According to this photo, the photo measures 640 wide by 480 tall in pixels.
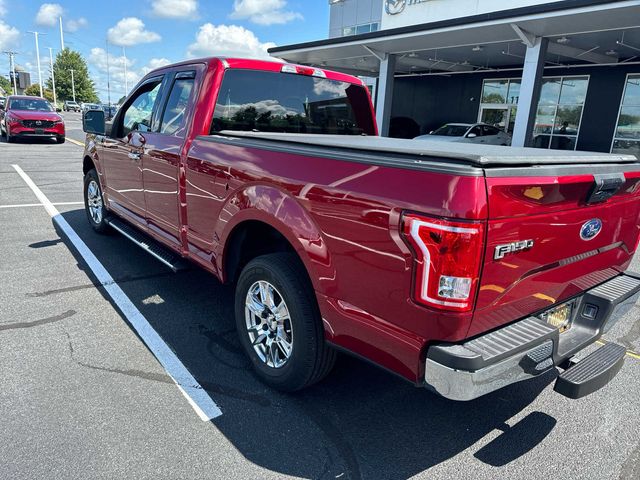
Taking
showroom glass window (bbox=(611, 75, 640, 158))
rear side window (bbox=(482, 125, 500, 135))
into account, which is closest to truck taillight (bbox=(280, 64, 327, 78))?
rear side window (bbox=(482, 125, 500, 135))

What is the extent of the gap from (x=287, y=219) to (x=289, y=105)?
1.84 metres

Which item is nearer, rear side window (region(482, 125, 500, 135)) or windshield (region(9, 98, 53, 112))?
rear side window (region(482, 125, 500, 135))

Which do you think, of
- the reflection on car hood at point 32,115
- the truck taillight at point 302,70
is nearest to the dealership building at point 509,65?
the truck taillight at point 302,70

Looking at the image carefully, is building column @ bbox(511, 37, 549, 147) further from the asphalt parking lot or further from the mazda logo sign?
the asphalt parking lot

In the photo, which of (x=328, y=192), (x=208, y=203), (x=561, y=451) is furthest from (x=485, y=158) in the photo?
(x=208, y=203)

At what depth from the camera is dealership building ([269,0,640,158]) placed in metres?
11.9

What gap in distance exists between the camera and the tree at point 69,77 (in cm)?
8481

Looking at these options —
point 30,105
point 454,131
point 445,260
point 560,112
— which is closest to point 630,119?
point 560,112

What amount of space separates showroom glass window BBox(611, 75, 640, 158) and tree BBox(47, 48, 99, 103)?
92022 mm

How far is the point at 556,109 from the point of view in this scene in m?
17.8

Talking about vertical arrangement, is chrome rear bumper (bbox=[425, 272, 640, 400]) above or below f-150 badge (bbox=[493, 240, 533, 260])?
below

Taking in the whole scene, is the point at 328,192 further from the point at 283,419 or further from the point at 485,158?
the point at 283,419

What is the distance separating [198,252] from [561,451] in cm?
275

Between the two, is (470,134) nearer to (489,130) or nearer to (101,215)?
(489,130)
